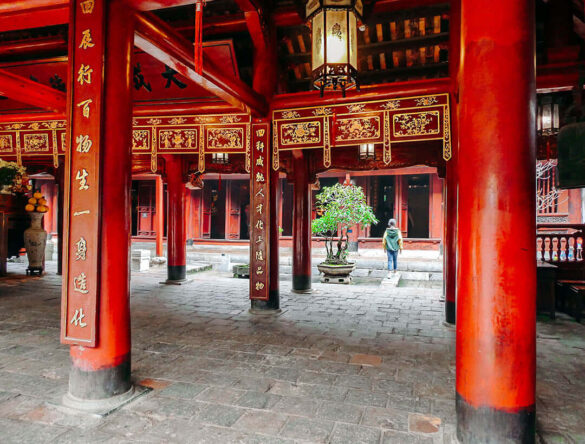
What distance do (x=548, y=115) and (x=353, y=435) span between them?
5.27 m

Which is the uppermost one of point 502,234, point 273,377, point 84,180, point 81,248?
point 84,180

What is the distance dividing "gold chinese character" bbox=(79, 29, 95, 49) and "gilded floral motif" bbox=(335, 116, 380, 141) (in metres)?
3.21

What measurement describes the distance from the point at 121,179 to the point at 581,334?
5.72 m

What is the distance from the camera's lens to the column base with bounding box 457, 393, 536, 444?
211 centimetres

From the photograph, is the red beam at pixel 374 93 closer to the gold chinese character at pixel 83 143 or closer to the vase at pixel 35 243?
the gold chinese character at pixel 83 143

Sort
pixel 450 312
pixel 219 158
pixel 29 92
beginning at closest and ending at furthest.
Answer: pixel 29 92, pixel 450 312, pixel 219 158

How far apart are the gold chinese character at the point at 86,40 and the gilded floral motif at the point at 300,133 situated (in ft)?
10.0

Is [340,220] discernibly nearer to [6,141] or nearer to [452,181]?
[452,181]

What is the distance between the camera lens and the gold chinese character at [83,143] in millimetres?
2773

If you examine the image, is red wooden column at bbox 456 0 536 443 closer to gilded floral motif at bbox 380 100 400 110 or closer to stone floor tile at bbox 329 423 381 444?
stone floor tile at bbox 329 423 381 444

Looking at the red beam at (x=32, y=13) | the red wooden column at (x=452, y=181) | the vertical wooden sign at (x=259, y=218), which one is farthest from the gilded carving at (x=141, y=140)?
the red wooden column at (x=452, y=181)

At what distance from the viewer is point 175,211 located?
855 cm

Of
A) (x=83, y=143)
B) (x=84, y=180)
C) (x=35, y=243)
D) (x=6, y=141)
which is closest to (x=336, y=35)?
(x=83, y=143)

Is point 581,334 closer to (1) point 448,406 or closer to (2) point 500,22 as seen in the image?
(1) point 448,406
